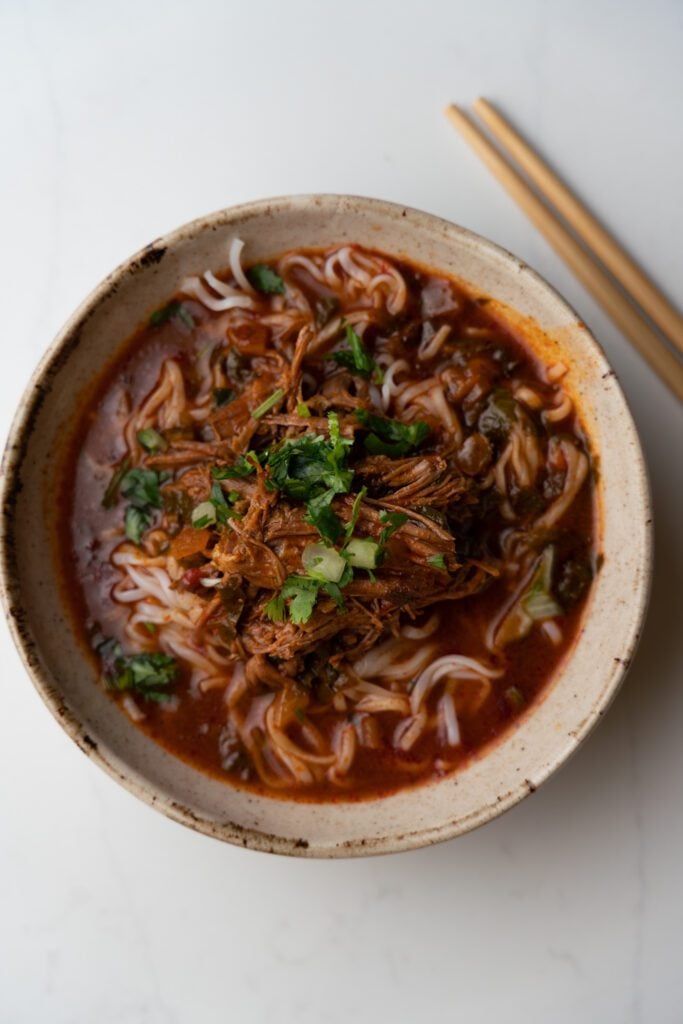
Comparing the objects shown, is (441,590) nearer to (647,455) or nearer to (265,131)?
(647,455)

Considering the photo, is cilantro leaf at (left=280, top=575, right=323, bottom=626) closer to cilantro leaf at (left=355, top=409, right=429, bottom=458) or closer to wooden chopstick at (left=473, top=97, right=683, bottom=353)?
cilantro leaf at (left=355, top=409, right=429, bottom=458)

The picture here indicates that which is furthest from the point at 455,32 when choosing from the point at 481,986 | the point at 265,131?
the point at 481,986

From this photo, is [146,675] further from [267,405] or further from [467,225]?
[467,225]

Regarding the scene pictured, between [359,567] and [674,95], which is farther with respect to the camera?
[674,95]

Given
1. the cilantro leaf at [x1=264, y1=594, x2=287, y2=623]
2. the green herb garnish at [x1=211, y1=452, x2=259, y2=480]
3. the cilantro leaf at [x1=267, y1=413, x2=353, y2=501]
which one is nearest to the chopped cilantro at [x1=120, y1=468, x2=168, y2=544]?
the green herb garnish at [x1=211, y1=452, x2=259, y2=480]

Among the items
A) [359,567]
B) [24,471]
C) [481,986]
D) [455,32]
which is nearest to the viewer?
[359,567]
